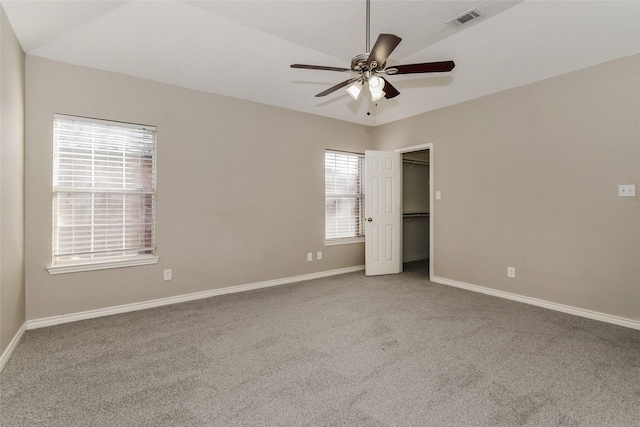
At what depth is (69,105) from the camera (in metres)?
2.99

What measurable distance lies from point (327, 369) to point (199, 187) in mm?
2602

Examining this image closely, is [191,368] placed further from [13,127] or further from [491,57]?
[491,57]

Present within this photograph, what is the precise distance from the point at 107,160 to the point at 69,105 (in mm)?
585

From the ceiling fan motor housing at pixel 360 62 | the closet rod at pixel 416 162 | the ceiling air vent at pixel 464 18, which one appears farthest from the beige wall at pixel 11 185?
the closet rod at pixel 416 162

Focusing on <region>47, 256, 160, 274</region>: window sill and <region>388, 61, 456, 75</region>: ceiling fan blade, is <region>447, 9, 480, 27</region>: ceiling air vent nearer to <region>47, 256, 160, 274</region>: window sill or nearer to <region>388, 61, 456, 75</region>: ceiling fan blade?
<region>388, 61, 456, 75</region>: ceiling fan blade

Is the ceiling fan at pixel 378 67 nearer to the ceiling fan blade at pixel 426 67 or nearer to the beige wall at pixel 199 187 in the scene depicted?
the ceiling fan blade at pixel 426 67

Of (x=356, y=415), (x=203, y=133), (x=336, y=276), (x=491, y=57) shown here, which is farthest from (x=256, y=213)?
(x=491, y=57)

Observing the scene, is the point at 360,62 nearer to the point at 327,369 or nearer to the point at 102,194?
the point at 327,369

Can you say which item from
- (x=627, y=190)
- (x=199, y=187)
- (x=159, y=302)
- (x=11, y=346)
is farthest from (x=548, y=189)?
(x=11, y=346)

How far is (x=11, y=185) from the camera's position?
Result: 2393mm

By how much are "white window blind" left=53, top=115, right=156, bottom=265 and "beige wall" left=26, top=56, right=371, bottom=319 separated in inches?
3.8

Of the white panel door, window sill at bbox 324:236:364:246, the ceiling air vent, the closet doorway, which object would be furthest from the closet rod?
the ceiling air vent

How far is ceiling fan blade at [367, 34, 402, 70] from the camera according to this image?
195 centimetres

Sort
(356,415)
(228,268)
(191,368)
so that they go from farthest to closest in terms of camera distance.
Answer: (228,268)
(191,368)
(356,415)
